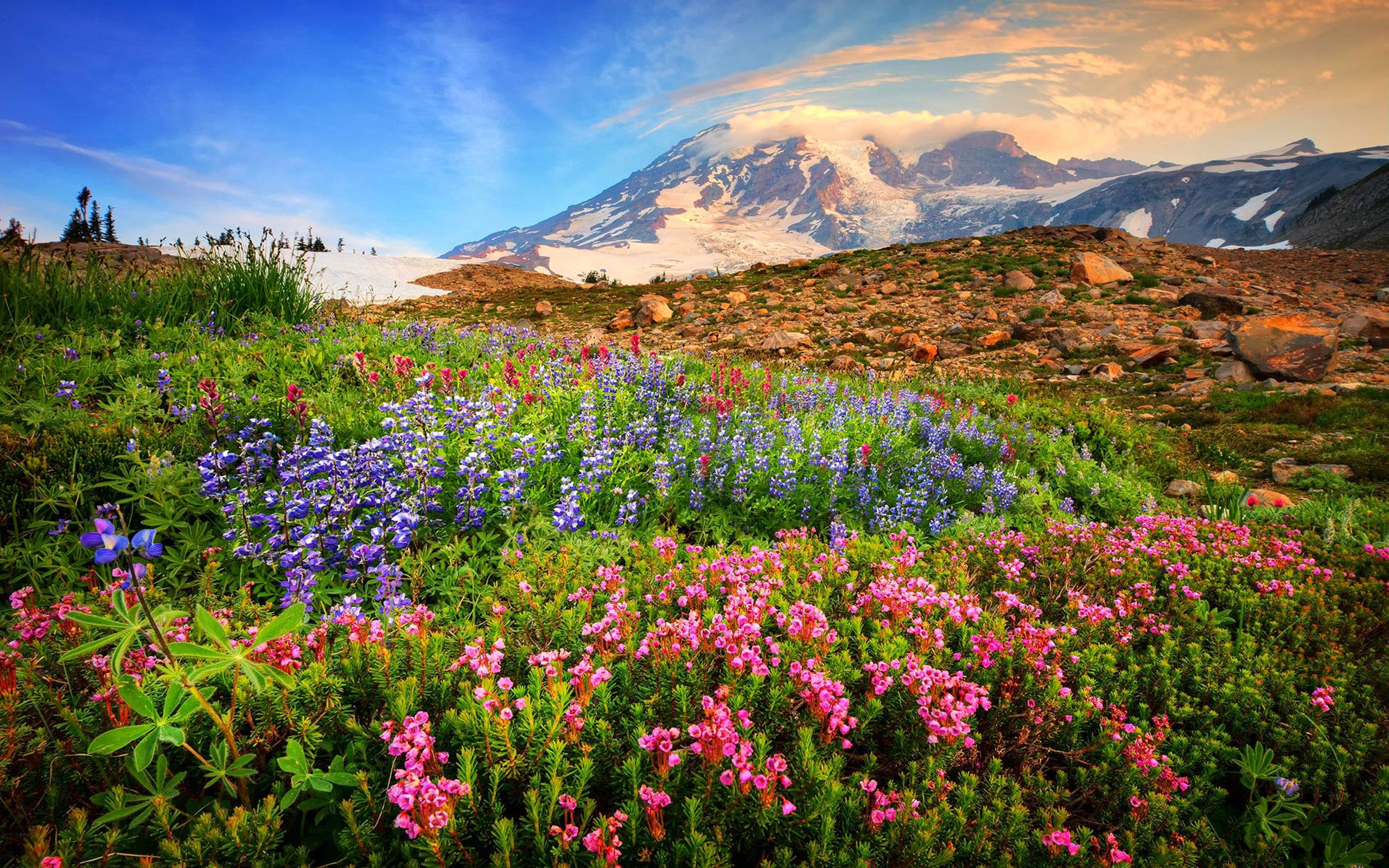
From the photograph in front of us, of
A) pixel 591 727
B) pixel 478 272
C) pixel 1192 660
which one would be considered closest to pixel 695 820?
pixel 591 727

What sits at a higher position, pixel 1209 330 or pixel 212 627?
pixel 1209 330

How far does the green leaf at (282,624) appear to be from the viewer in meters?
1.55

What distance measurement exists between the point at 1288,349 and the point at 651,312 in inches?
606

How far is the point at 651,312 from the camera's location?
63.6ft

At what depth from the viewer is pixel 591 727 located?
83.0 inches

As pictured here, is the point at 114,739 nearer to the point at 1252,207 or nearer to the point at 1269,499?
the point at 1269,499

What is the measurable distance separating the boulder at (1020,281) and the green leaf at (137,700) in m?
22.7

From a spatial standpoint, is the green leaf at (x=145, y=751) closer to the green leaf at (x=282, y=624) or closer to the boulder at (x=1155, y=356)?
the green leaf at (x=282, y=624)

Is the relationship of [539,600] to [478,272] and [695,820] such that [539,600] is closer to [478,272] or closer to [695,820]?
[695,820]

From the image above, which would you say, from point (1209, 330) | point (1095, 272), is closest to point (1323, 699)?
point (1209, 330)

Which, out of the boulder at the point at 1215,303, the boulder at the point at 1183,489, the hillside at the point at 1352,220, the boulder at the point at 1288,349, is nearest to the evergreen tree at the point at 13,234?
the boulder at the point at 1183,489

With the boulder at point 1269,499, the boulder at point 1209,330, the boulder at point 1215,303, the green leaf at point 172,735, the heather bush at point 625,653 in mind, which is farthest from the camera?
the boulder at point 1215,303

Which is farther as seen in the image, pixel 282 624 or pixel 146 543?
pixel 146 543

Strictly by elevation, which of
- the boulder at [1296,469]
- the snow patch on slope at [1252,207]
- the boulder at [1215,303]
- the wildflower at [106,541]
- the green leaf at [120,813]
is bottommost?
the boulder at [1296,469]
